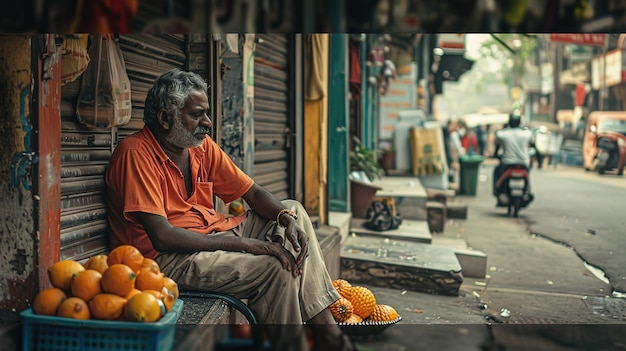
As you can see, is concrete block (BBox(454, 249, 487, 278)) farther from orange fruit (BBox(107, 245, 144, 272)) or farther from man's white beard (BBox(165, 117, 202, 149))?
orange fruit (BBox(107, 245, 144, 272))

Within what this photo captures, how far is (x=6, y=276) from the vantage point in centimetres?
300

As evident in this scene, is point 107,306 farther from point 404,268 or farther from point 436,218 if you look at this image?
point 436,218

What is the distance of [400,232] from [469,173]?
22.6ft

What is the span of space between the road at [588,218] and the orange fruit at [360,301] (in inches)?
131

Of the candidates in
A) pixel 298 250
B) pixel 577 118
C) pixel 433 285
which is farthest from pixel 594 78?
pixel 298 250

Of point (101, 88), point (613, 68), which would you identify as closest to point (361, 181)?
point (101, 88)

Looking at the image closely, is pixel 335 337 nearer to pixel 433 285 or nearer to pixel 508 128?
pixel 433 285

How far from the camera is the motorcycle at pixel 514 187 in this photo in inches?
442

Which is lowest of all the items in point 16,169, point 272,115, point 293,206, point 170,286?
point 170,286

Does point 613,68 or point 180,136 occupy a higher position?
point 613,68

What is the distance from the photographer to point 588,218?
1130 cm

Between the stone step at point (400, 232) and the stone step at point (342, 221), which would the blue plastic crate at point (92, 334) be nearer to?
the stone step at point (342, 221)

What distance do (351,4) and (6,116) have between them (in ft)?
5.23

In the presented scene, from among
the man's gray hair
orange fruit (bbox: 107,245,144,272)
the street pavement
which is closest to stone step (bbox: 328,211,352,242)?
the street pavement
